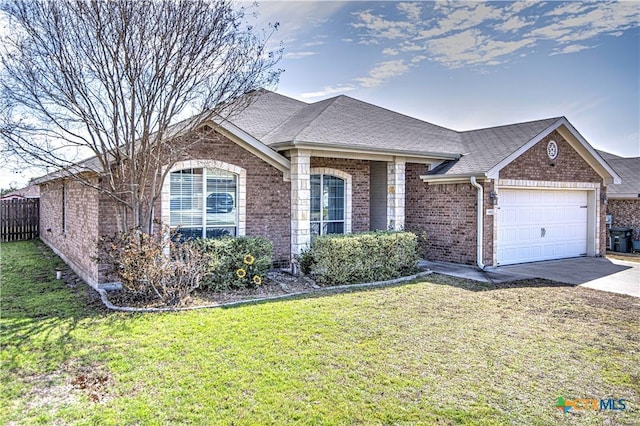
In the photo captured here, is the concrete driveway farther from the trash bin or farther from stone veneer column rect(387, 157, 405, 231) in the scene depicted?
the trash bin

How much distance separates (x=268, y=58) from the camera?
1011 centimetres

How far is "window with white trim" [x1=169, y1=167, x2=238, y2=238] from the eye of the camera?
10164 mm

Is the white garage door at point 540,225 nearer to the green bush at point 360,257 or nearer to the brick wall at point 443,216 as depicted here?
the brick wall at point 443,216

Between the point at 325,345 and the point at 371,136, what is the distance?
8228 mm

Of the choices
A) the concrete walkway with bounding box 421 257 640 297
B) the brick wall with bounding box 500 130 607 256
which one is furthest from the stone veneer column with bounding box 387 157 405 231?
the brick wall with bounding box 500 130 607 256

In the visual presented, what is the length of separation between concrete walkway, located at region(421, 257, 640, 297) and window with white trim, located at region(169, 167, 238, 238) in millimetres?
6107

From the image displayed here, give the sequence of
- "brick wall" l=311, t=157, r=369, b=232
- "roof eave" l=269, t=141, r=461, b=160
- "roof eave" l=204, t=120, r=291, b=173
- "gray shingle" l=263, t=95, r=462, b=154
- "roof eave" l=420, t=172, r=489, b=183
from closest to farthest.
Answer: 1. "roof eave" l=204, t=120, r=291, b=173
2. "roof eave" l=269, t=141, r=461, b=160
3. "gray shingle" l=263, t=95, r=462, b=154
4. "roof eave" l=420, t=172, r=489, b=183
5. "brick wall" l=311, t=157, r=369, b=232

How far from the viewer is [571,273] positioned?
12094 mm

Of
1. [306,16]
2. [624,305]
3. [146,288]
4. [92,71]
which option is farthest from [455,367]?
[306,16]

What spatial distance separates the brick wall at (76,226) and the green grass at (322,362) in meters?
1.77

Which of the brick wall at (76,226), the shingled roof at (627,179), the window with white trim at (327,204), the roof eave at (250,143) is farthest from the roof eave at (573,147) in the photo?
the brick wall at (76,226)

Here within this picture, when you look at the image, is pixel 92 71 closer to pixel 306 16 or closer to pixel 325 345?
pixel 306 16

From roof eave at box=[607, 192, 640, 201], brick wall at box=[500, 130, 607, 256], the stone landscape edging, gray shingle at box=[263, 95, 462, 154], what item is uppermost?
gray shingle at box=[263, 95, 462, 154]

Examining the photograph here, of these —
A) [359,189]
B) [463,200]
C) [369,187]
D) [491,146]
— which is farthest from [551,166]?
[359,189]
